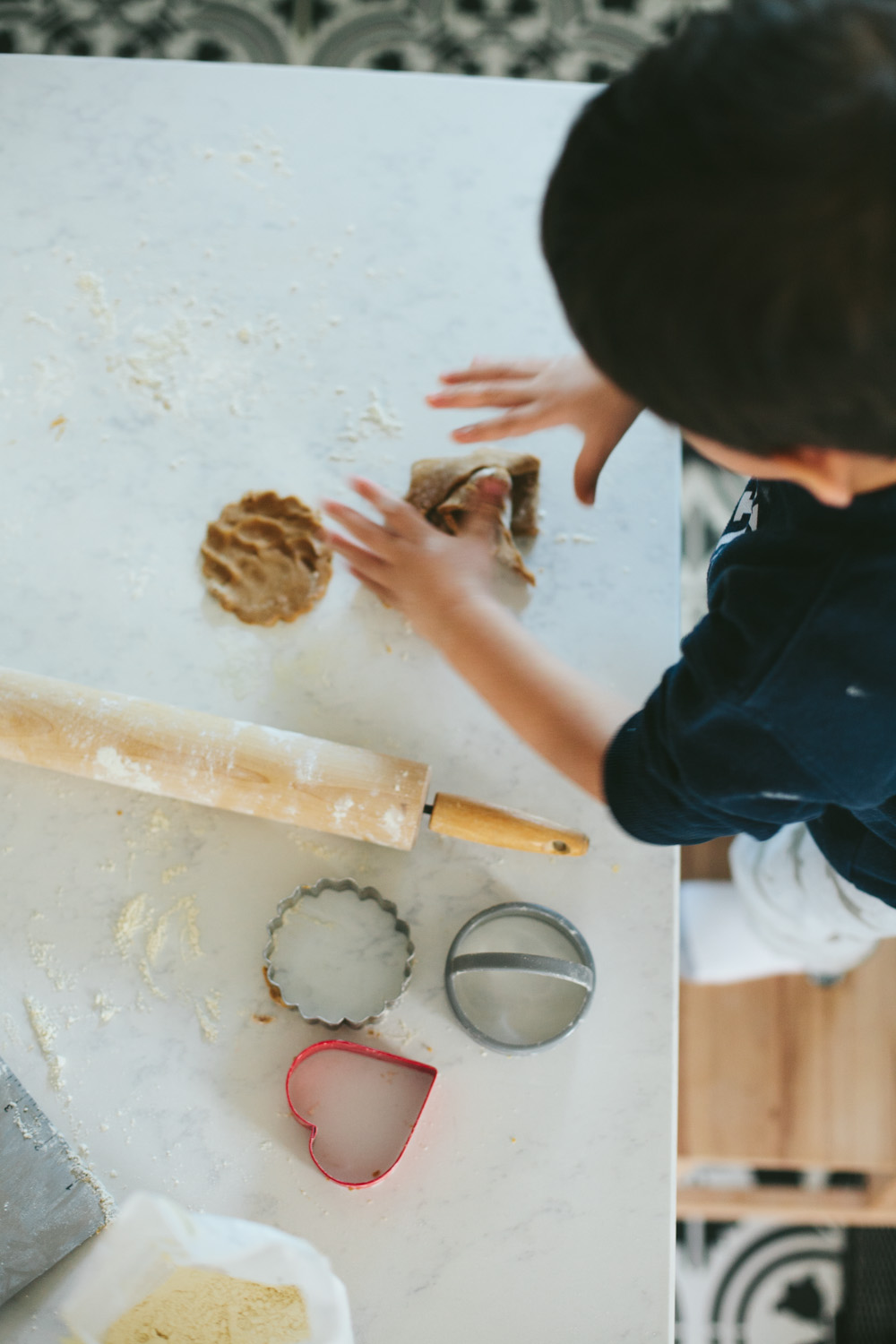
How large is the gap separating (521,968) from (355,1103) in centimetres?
18

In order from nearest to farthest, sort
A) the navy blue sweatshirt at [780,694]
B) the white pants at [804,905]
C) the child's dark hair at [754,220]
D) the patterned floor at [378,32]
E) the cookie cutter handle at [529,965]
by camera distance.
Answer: the child's dark hair at [754,220]
the navy blue sweatshirt at [780,694]
the cookie cutter handle at [529,965]
the white pants at [804,905]
the patterned floor at [378,32]

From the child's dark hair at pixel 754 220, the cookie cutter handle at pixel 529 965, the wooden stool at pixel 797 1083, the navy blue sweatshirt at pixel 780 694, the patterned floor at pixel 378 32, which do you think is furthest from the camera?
the patterned floor at pixel 378 32

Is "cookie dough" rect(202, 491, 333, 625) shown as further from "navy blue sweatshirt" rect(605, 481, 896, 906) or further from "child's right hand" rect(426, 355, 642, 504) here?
"navy blue sweatshirt" rect(605, 481, 896, 906)

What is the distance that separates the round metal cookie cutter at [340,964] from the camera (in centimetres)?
75

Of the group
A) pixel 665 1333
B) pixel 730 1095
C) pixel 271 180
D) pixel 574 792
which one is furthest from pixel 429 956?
pixel 271 180

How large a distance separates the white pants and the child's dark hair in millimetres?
696

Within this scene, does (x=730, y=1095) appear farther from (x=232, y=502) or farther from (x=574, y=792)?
(x=232, y=502)

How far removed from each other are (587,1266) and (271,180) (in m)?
1.12

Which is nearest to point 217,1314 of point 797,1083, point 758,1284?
point 797,1083

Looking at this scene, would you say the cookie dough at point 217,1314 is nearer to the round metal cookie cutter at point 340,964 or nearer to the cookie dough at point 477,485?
the round metal cookie cutter at point 340,964

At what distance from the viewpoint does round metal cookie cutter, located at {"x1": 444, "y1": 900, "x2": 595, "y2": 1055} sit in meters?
0.72

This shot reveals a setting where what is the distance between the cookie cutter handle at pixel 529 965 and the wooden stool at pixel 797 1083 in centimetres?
71

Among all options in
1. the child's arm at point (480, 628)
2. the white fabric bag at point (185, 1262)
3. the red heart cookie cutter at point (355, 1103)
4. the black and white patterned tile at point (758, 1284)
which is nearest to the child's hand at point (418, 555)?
the child's arm at point (480, 628)

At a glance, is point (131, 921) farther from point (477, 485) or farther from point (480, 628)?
point (477, 485)
